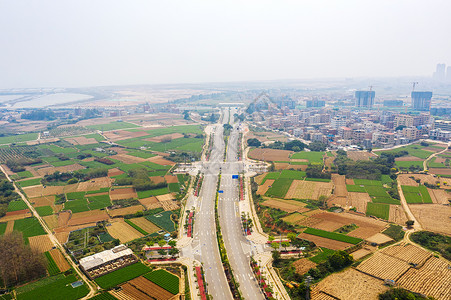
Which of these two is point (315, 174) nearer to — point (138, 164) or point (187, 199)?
point (187, 199)

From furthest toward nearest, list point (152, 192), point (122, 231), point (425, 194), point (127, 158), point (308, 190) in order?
1. point (127, 158)
2. point (152, 192)
3. point (308, 190)
4. point (425, 194)
5. point (122, 231)

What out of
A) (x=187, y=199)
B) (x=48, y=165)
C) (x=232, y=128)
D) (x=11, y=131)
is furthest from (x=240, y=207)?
(x=11, y=131)

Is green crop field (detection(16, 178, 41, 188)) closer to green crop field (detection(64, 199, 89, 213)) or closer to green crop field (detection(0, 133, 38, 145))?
green crop field (detection(64, 199, 89, 213))

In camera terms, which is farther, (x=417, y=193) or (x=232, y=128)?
(x=232, y=128)

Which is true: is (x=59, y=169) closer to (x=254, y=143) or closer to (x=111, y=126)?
(x=254, y=143)

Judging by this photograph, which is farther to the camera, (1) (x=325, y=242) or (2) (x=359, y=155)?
(2) (x=359, y=155)

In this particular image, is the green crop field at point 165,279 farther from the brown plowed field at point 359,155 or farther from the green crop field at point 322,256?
the brown plowed field at point 359,155

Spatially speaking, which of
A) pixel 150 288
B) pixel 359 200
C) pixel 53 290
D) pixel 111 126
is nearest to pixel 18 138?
pixel 111 126
